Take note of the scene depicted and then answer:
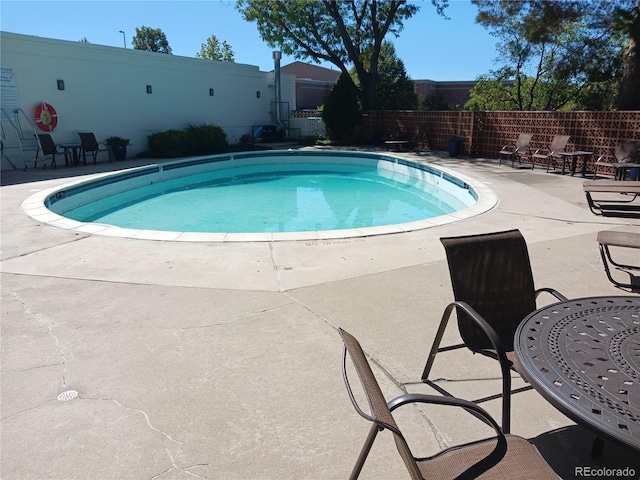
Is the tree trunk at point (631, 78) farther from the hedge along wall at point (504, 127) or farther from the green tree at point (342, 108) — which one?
the green tree at point (342, 108)

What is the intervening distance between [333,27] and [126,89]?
9613 mm

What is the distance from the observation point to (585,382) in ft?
4.67

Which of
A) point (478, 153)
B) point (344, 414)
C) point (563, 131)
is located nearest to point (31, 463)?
point (344, 414)

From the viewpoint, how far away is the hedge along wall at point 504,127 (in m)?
9.99

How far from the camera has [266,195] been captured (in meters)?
11.4

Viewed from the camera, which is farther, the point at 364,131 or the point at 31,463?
the point at 364,131

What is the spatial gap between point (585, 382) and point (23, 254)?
5.42 m

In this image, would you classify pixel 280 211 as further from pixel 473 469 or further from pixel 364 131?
pixel 364 131

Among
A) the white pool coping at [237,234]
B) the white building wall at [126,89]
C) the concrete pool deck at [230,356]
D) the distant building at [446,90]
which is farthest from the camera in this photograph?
the distant building at [446,90]

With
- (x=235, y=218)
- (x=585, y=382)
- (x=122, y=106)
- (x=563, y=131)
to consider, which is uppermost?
(x=122, y=106)

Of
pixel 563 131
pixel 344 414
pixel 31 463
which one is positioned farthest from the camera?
pixel 563 131

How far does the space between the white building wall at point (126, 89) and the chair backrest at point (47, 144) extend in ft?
3.09

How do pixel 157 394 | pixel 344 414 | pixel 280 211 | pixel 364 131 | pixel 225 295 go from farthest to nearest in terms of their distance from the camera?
pixel 364 131 → pixel 280 211 → pixel 225 295 → pixel 157 394 → pixel 344 414

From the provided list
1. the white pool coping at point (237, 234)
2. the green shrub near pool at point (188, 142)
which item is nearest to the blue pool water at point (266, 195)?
the green shrub near pool at point (188, 142)
